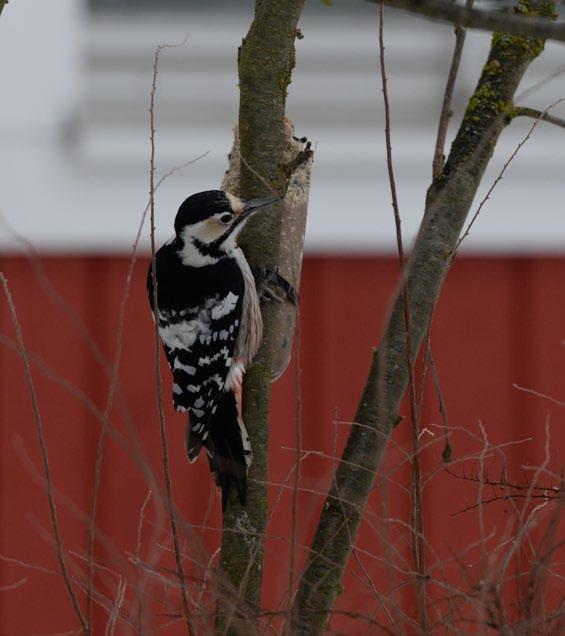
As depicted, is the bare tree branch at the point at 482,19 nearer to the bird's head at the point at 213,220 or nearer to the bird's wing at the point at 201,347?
the bird's head at the point at 213,220

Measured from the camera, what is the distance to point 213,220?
231 centimetres

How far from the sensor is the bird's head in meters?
2.01

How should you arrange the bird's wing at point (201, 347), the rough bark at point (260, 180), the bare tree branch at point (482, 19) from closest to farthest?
the bare tree branch at point (482, 19) < the rough bark at point (260, 180) < the bird's wing at point (201, 347)

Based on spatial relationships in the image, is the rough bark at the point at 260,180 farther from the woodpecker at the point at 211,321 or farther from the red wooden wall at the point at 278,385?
the red wooden wall at the point at 278,385

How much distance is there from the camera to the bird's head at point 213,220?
6.61ft

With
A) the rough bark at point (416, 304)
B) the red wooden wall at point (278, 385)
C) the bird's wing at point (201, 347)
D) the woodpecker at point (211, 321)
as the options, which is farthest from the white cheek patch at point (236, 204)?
the red wooden wall at point (278, 385)

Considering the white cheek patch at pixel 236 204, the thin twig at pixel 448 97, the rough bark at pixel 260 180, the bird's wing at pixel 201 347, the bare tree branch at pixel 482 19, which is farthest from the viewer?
the bird's wing at pixel 201 347

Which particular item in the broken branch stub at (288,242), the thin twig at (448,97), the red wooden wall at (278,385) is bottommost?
the red wooden wall at (278,385)

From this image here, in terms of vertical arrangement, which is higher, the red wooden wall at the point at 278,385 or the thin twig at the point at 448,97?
the thin twig at the point at 448,97

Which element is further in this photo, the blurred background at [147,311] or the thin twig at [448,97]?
the blurred background at [147,311]

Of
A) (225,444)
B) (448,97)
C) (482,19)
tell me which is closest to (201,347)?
(225,444)

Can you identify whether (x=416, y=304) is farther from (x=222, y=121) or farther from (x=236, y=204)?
(x=222, y=121)

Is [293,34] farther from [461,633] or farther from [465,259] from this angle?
[465,259]

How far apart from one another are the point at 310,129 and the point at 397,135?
25 centimetres
